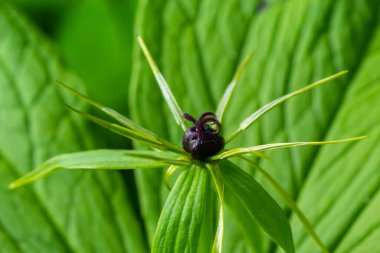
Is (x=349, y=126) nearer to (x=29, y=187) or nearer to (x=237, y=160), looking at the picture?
(x=237, y=160)

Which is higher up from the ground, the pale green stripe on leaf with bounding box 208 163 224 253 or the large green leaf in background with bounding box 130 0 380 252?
the large green leaf in background with bounding box 130 0 380 252

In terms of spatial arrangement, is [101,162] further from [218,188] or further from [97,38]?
[97,38]

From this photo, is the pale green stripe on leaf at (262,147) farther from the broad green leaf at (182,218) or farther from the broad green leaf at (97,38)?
the broad green leaf at (97,38)

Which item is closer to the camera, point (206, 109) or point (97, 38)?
point (206, 109)

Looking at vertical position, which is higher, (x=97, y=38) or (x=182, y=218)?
(x=97, y=38)

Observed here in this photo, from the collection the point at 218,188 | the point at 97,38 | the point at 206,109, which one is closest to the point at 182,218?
the point at 218,188

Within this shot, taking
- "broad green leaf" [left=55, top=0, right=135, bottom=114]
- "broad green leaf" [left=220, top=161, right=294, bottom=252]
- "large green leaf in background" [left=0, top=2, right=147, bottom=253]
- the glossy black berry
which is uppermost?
"broad green leaf" [left=55, top=0, right=135, bottom=114]

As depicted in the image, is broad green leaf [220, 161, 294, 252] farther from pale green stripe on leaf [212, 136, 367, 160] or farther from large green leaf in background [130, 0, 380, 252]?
large green leaf in background [130, 0, 380, 252]

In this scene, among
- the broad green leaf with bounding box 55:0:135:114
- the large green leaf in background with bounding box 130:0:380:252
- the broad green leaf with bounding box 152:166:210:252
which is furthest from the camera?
the broad green leaf with bounding box 55:0:135:114

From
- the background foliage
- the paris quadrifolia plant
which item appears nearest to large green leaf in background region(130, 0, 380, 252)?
the background foliage
